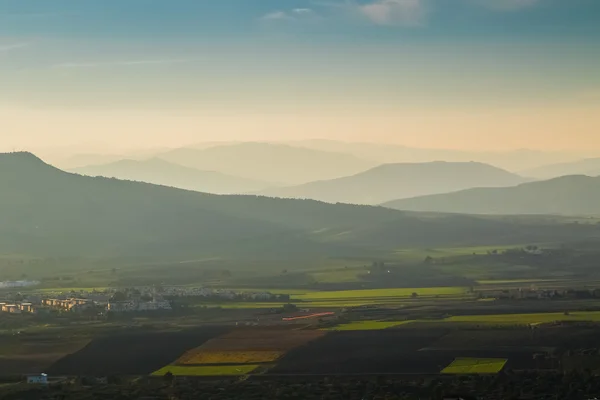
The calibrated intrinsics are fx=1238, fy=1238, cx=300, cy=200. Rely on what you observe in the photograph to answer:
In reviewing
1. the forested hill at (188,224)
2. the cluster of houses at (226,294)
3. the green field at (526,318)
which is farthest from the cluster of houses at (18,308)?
the forested hill at (188,224)

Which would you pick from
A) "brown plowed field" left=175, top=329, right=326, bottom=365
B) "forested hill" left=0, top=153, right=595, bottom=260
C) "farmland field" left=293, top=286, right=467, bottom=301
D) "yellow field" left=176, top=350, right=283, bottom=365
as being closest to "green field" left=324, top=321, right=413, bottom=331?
"brown plowed field" left=175, top=329, right=326, bottom=365

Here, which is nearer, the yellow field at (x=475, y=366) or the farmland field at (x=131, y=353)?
the yellow field at (x=475, y=366)

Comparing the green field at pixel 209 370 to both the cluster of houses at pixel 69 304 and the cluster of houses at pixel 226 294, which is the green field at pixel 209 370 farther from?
the cluster of houses at pixel 226 294

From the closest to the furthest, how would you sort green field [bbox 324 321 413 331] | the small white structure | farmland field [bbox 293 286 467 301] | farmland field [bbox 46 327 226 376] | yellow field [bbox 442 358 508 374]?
1. yellow field [bbox 442 358 508 374]
2. the small white structure
3. farmland field [bbox 46 327 226 376]
4. green field [bbox 324 321 413 331]
5. farmland field [bbox 293 286 467 301]

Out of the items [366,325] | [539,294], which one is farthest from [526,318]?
[539,294]

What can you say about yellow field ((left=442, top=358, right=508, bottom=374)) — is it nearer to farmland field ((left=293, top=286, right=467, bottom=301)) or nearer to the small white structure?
the small white structure

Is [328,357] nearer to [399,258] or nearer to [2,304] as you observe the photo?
[2,304]
